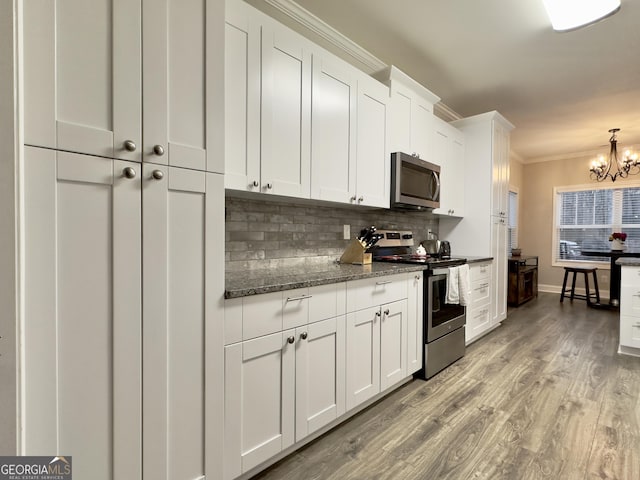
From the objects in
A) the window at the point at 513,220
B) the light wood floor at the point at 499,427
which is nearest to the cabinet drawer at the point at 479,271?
the light wood floor at the point at 499,427

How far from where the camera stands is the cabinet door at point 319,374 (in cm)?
162

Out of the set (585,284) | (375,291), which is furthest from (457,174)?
(585,284)

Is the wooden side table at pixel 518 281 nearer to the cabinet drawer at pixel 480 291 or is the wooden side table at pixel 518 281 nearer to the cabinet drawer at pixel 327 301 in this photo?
the cabinet drawer at pixel 480 291

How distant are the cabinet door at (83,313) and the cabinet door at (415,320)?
1.81 m

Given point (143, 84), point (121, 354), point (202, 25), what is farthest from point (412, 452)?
point (202, 25)

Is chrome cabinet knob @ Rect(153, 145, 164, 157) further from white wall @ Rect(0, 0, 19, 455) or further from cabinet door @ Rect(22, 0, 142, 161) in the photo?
white wall @ Rect(0, 0, 19, 455)

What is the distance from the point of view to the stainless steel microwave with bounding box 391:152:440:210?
269 centimetres

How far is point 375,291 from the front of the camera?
6.77ft

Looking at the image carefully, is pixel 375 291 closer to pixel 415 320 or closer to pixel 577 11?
pixel 415 320

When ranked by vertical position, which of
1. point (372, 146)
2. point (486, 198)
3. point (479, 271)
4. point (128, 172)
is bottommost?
point (479, 271)

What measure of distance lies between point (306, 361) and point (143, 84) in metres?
1.37

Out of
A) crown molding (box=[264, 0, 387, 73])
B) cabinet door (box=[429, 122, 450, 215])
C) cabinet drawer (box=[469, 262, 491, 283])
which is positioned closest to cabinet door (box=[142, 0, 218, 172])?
crown molding (box=[264, 0, 387, 73])

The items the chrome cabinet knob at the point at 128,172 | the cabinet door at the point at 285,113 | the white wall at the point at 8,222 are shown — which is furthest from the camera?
the cabinet door at the point at 285,113

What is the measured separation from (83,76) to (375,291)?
1.73 meters
